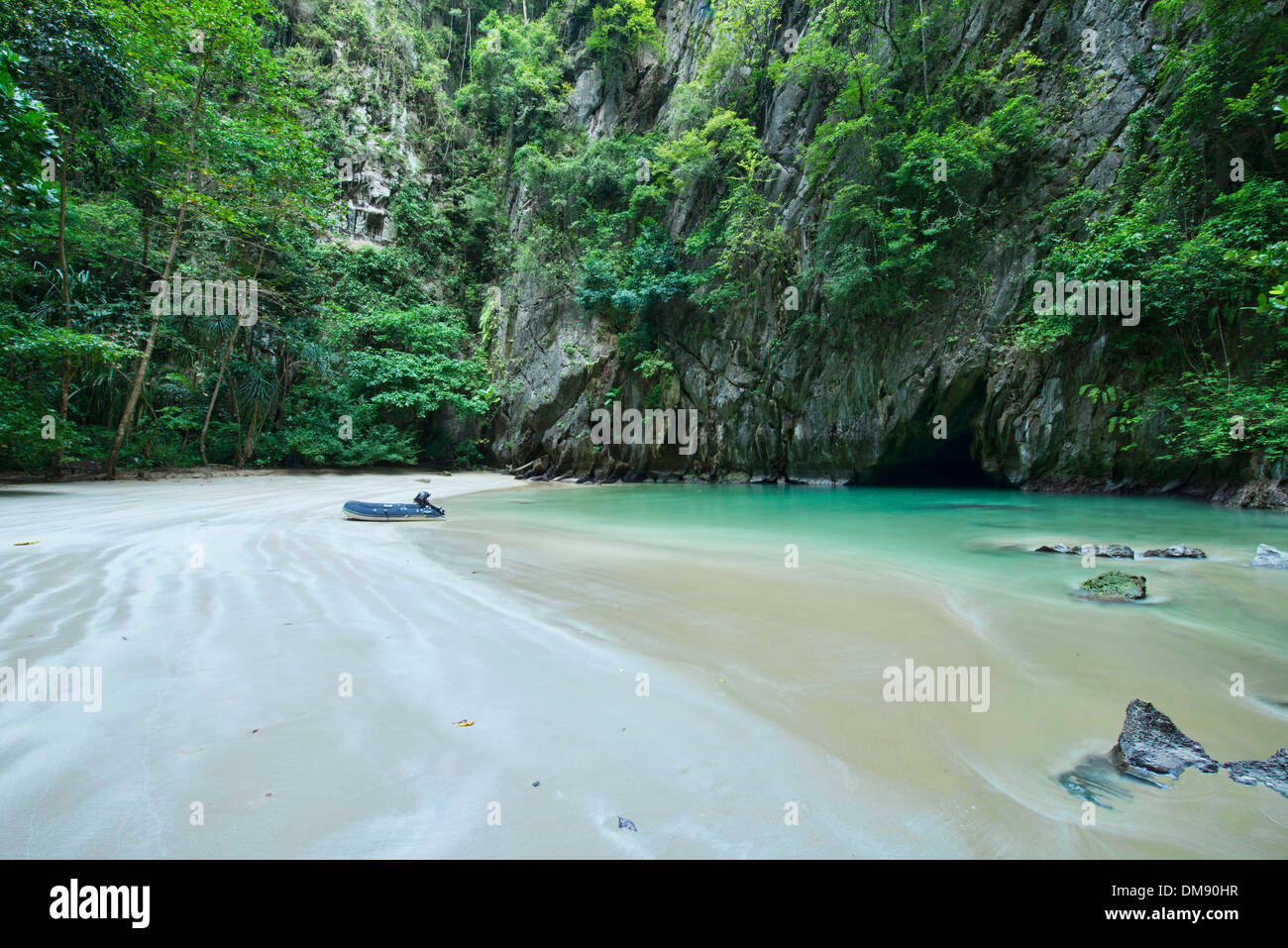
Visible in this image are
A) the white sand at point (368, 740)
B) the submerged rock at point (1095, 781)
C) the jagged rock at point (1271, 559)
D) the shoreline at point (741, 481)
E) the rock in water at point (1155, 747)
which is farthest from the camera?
the shoreline at point (741, 481)

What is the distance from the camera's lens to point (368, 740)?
6.06 feet

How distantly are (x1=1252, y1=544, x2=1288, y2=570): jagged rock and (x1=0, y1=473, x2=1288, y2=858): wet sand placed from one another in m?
1.30

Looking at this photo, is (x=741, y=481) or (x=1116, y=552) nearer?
(x=1116, y=552)

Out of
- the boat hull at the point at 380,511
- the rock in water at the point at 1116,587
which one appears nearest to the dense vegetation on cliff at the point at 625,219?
the rock in water at the point at 1116,587

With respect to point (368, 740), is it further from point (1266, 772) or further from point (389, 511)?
point (389, 511)

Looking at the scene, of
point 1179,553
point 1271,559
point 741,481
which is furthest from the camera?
point 741,481

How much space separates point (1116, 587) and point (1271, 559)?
8.78 feet

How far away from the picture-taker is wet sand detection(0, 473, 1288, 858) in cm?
142

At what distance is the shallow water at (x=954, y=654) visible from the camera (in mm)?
1570

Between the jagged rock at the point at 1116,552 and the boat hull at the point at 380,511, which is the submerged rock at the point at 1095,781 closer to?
the jagged rock at the point at 1116,552

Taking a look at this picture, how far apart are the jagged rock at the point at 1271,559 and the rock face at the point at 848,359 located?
6.87 meters

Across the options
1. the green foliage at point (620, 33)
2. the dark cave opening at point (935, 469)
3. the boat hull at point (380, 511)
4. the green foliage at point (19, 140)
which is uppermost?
the green foliage at point (620, 33)

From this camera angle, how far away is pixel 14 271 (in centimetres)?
1164

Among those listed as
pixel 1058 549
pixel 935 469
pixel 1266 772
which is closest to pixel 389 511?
pixel 1266 772
